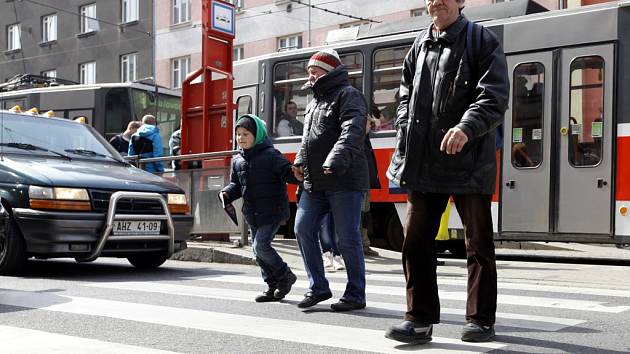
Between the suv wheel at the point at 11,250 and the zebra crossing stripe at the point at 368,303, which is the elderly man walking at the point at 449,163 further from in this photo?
the suv wheel at the point at 11,250

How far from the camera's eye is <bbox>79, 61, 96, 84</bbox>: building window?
125ft

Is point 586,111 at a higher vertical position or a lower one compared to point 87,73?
lower

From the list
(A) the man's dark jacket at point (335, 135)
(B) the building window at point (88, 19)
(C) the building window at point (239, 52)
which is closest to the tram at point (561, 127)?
(A) the man's dark jacket at point (335, 135)

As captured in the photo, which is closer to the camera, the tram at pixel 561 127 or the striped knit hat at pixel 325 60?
the striped knit hat at pixel 325 60

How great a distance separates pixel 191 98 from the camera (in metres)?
14.4

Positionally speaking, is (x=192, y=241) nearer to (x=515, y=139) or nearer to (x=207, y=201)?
(x=207, y=201)

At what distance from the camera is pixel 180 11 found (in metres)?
35.4

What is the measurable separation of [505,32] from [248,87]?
4.99 meters

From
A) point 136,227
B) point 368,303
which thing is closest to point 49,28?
point 136,227

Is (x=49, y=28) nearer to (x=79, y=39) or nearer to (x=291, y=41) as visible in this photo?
(x=79, y=39)

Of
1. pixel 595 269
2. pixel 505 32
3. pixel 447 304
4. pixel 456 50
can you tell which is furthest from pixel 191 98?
pixel 456 50

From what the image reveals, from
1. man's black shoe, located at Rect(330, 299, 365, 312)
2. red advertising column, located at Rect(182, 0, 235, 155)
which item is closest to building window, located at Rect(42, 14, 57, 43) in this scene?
red advertising column, located at Rect(182, 0, 235, 155)

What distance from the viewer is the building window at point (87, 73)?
38.2 meters

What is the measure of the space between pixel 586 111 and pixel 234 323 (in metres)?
7.04
